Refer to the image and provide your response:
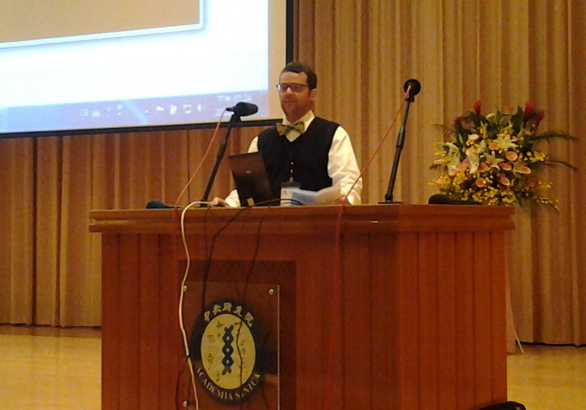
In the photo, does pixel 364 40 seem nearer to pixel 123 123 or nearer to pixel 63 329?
pixel 123 123

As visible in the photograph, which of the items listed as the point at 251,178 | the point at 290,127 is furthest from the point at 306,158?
the point at 251,178

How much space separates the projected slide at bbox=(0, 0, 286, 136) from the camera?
13.4 ft

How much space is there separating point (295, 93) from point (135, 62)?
203 cm

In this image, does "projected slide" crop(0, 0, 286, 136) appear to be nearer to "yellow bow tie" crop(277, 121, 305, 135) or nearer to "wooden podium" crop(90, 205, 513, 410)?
"yellow bow tie" crop(277, 121, 305, 135)

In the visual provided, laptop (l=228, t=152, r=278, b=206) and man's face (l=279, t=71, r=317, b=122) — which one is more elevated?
man's face (l=279, t=71, r=317, b=122)

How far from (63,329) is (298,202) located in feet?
14.2

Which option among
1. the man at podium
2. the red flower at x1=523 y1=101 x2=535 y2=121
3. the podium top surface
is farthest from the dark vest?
the red flower at x1=523 y1=101 x2=535 y2=121

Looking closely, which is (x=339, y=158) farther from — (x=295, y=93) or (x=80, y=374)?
(x=80, y=374)

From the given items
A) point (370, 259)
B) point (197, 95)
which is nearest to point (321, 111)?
point (197, 95)

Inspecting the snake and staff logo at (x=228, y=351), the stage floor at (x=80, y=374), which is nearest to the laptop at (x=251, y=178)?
the snake and staff logo at (x=228, y=351)

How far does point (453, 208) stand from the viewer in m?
1.62

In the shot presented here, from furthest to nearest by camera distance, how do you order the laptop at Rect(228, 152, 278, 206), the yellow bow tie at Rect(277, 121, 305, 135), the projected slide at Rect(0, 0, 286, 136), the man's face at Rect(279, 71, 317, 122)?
the projected slide at Rect(0, 0, 286, 136)
the yellow bow tie at Rect(277, 121, 305, 135)
the man's face at Rect(279, 71, 317, 122)
the laptop at Rect(228, 152, 278, 206)

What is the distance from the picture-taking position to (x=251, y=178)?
1865mm

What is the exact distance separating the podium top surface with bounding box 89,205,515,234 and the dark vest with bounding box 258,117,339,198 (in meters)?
1.06
